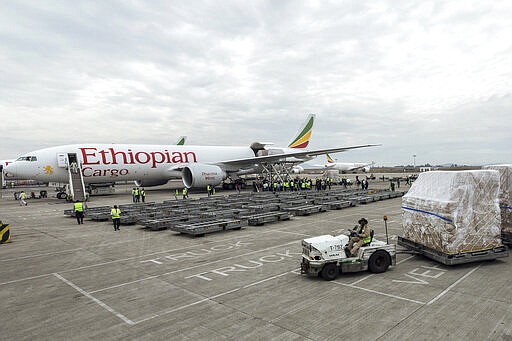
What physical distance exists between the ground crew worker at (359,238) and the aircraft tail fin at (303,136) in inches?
1815

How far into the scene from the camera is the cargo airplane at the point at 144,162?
33.4 m

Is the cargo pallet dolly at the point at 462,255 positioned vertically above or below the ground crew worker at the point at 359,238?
below

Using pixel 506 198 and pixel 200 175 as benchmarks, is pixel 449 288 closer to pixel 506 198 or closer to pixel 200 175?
pixel 506 198

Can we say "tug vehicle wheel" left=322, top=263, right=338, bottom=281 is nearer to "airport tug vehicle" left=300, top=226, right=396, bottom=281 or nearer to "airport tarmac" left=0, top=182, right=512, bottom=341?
"airport tug vehicle" left=300, top=226, right=396, bottom=281

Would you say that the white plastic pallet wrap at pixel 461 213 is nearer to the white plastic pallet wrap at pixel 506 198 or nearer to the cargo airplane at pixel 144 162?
the white plastic pallet wrap at pixel 506 198

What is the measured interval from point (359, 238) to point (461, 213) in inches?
130

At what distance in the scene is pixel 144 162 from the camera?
1485 inches

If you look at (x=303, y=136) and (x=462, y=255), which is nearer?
(x=462, y=255)

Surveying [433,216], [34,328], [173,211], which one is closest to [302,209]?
[173,211]

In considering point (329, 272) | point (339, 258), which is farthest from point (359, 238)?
point (329, 272)

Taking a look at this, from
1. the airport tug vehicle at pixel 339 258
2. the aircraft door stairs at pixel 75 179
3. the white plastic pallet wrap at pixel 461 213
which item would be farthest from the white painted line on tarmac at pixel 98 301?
the aircraft door stairs at pixel 75 179

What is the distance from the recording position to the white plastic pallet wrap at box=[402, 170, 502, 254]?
10.2m

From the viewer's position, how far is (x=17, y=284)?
981 centimetres

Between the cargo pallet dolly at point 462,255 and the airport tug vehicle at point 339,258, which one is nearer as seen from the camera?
the airport tug vehicle at point 339,258
